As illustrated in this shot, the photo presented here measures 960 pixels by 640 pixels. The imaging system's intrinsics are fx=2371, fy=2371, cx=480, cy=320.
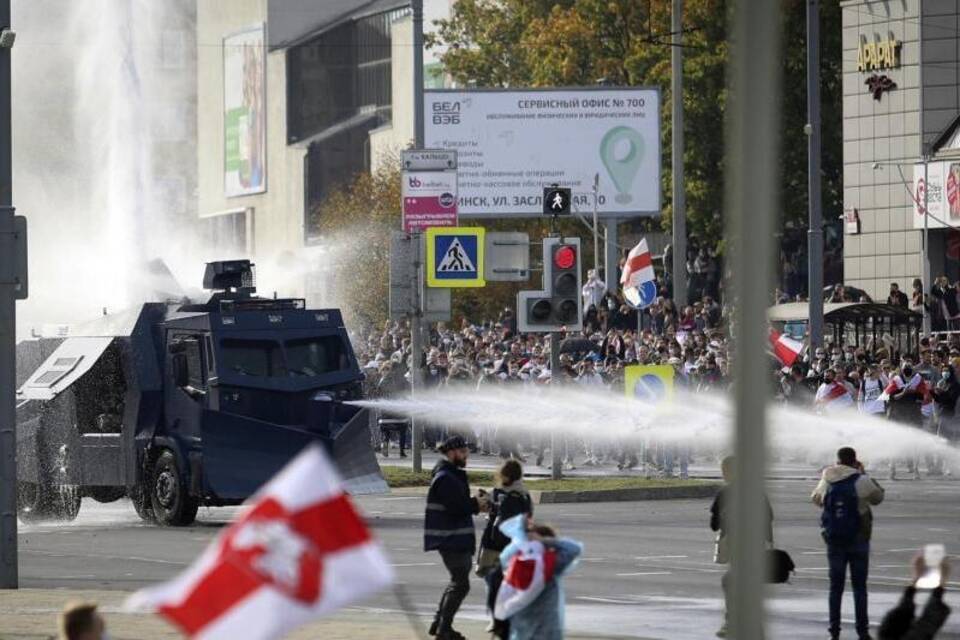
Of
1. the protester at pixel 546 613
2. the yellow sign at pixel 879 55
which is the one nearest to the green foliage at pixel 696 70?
the yellow sign at pixel 879 55

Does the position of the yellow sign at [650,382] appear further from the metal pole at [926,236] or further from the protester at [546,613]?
the protester at [546,613]

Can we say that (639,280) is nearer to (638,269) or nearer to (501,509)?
(638,269)

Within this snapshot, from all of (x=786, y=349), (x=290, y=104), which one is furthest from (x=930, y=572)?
(x=290, y=104)

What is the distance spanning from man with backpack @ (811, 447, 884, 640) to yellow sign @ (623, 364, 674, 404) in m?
15.8

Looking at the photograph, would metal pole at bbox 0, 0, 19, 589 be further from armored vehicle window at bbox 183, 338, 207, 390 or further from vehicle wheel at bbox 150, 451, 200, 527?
armored vehicle window at bbox 183, 338, 207, 390

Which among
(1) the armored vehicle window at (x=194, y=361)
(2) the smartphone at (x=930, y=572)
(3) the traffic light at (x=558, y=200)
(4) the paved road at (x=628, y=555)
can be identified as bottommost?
(4) the paved road at (x=628, y=555)

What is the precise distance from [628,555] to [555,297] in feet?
25.6

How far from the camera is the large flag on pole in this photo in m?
40.2

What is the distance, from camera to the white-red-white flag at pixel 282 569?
22.0ft

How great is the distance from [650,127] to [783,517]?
93.3ft

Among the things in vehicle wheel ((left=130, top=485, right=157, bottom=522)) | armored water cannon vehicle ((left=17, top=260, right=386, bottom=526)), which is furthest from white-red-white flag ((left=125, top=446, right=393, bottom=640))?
vehicle wheel ((left=130, top=485, right=157, bottom=522))

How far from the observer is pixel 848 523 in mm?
15977

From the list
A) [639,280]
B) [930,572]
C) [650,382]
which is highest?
[639,280]

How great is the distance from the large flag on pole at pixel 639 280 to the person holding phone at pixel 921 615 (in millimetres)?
29494
